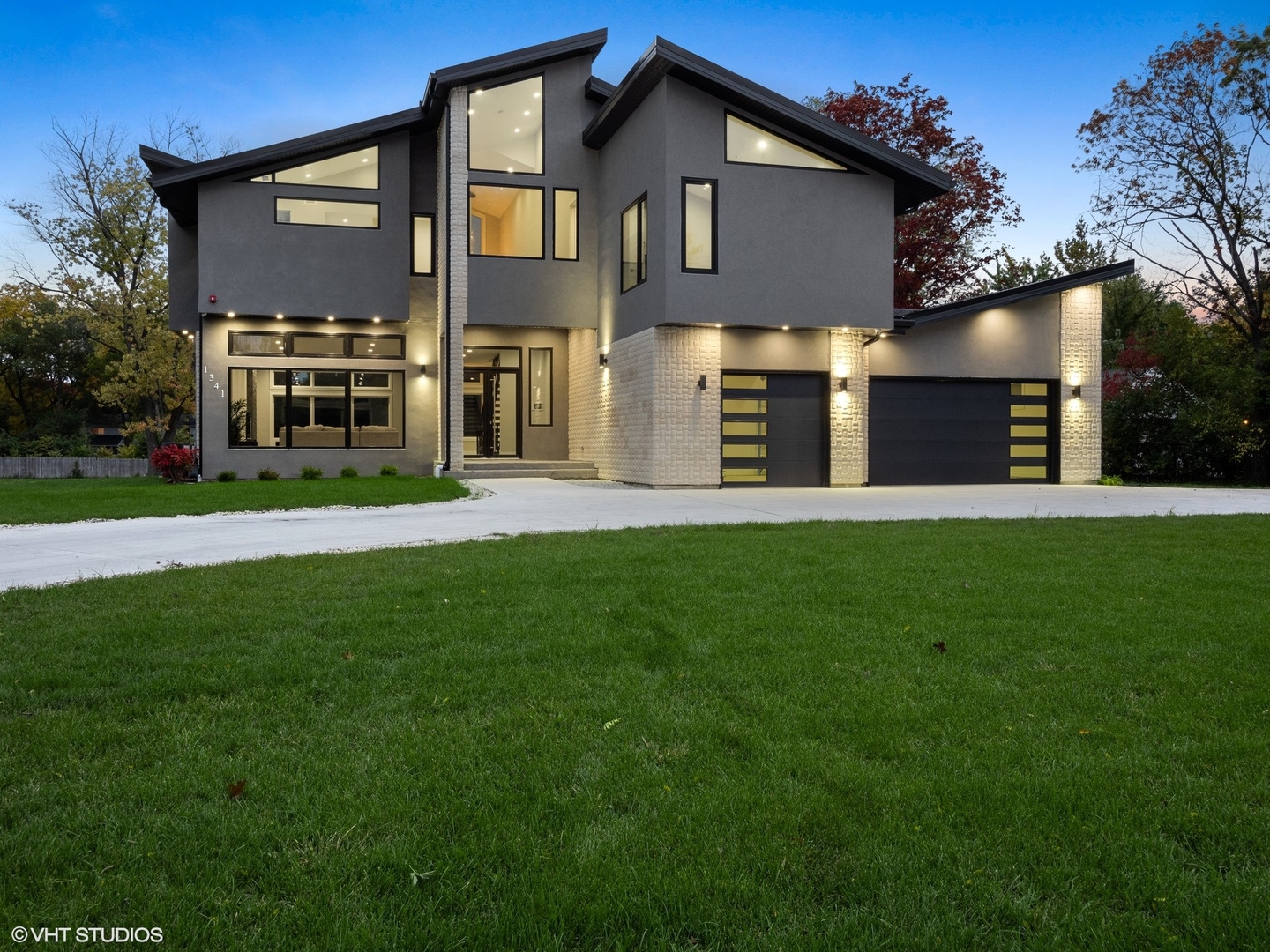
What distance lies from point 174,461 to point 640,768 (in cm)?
1664

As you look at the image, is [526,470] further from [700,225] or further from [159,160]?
[159,160]

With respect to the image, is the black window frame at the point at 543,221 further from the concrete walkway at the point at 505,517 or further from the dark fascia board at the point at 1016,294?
the dark fascia board at the point at 1016,294

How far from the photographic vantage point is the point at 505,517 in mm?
9812

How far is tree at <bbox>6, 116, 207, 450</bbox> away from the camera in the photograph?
26562mm

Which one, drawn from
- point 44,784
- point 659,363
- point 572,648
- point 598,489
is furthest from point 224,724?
point 659,363

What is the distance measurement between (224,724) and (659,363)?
41.1ft

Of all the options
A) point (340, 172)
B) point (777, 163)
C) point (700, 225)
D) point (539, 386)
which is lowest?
point (539, 386)

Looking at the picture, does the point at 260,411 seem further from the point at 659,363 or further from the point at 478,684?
the point at 478,684

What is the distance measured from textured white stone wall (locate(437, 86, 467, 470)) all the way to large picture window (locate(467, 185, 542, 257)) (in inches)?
15.6

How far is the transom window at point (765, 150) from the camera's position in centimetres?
1512

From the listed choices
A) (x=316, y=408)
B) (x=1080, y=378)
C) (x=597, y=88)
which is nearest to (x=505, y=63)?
(x=597, y=88)

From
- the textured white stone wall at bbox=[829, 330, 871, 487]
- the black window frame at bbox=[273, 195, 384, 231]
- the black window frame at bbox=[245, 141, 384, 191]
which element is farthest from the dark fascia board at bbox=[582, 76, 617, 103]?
the textured white stone wall at bbox=[829, 330, 871, 487]

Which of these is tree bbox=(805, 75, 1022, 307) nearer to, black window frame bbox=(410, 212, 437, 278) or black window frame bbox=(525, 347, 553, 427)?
black window frame bbox=(525, 347, 553, 427)

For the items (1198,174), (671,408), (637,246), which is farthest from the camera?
(1198,174)
